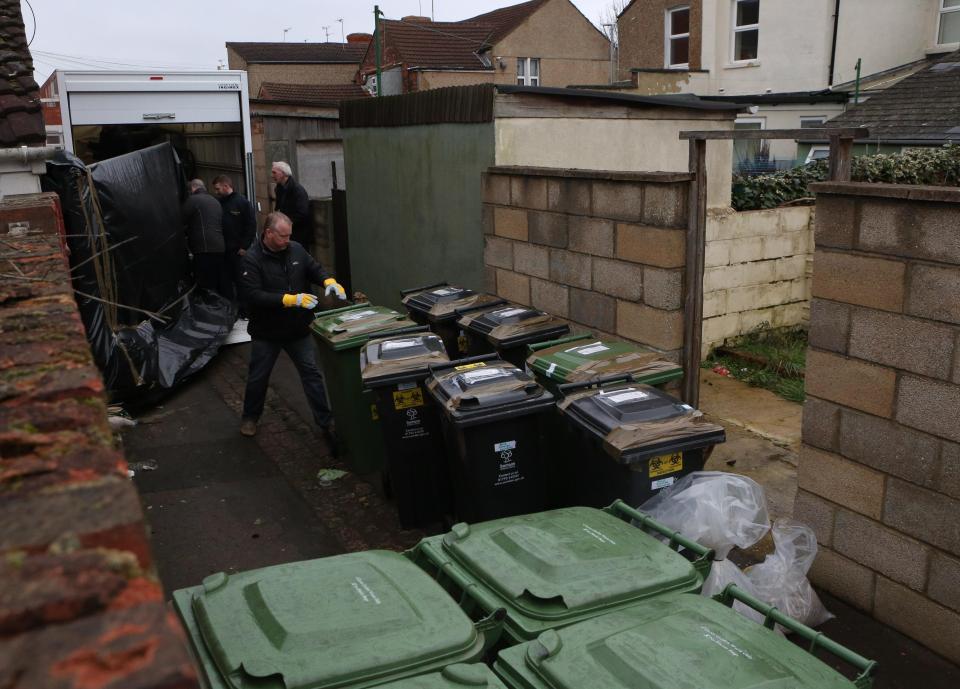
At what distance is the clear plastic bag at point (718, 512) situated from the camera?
157 inches

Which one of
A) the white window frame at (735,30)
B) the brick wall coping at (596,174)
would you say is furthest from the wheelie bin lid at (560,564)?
the white window frame at (735,30)

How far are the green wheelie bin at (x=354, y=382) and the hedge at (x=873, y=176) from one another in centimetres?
464

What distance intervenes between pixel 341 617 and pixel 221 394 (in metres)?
6.51

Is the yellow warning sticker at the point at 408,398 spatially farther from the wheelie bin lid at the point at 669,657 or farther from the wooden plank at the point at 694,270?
the wheelie bin lid at the point at 669,657

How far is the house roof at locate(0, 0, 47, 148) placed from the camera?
7289mm

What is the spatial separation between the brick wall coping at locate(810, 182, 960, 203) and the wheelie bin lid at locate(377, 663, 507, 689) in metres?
2.88

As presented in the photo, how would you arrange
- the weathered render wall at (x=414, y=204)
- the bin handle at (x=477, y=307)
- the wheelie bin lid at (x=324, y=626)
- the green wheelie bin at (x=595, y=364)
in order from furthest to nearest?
the weathered render wall at (x=414, y=204) < the bin handle at (x=477, y=307) < the green wheelie bin at (x=595, y=364) < the wheelie bin lid at (x=324, y=626)

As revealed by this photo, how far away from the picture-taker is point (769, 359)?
8469mm

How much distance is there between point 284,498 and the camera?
6.42 metres

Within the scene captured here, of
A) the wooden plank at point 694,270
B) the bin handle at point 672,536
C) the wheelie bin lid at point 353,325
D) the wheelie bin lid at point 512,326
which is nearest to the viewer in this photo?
the bin handle at point 672,536

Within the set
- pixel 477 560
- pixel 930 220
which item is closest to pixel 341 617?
pixel 477 560

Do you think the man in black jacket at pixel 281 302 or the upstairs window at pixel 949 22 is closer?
the man in black jacket at pixel 281 302

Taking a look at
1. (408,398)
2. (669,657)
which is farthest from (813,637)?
(408,398)

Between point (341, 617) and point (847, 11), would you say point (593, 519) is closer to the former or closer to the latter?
point (341, 617)
